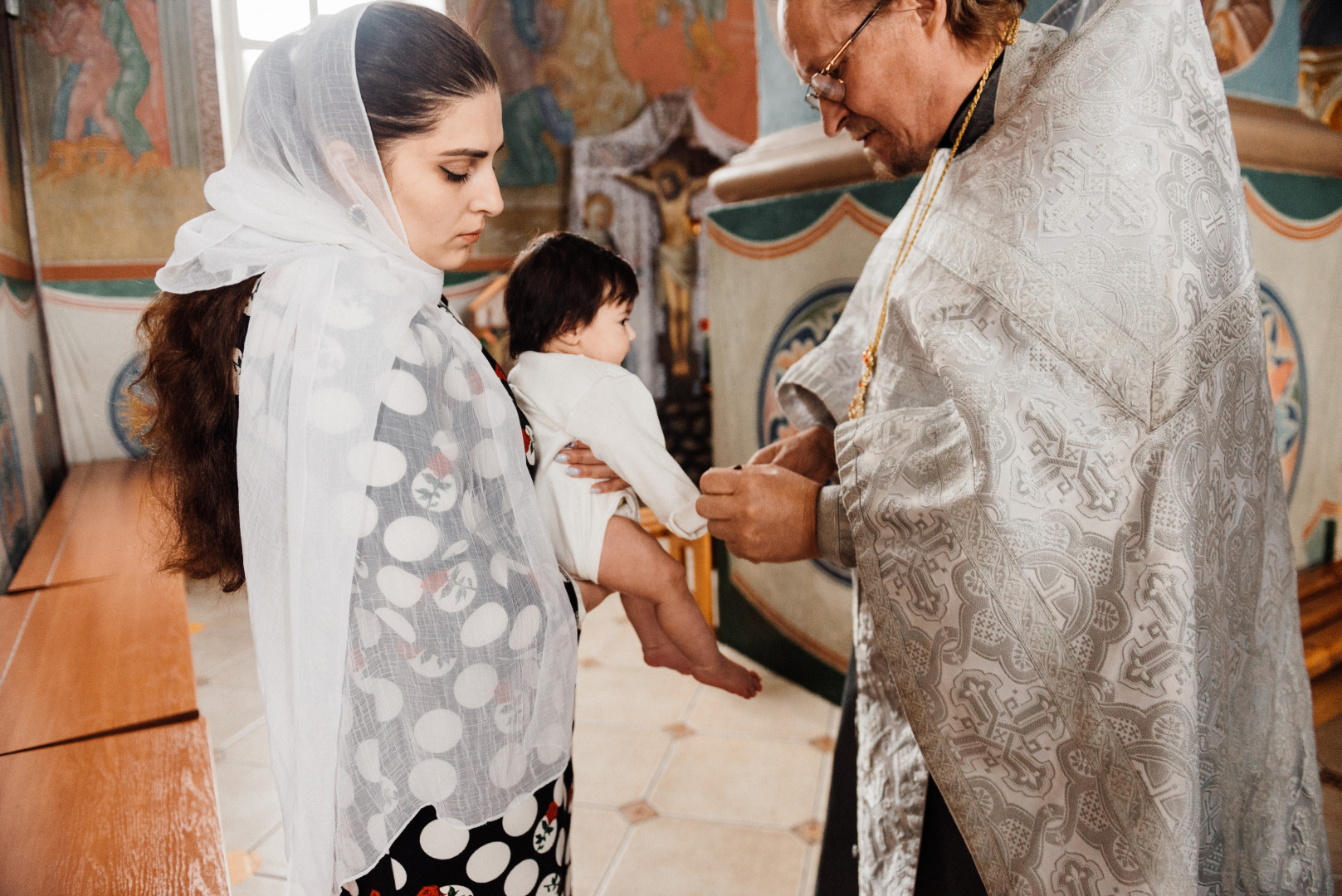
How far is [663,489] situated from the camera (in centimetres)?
139

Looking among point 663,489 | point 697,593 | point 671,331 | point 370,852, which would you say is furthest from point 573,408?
point 671,331

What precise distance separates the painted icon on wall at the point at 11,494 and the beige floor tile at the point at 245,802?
1.42 m

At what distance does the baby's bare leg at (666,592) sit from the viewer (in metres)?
1.30

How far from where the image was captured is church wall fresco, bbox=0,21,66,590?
12.4 ft

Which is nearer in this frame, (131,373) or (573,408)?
(573,408)

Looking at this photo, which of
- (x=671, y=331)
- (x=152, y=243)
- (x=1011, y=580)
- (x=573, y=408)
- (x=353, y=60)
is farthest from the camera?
(x=671, y=331)

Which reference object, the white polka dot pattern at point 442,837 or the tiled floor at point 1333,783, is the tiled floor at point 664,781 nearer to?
the tiled floor at point 1333,783

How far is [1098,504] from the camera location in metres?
1.05

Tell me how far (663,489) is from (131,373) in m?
5.81

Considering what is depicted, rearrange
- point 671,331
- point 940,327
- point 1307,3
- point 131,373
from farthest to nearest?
point 671,331 → point 131,373 → point 1307,3 → point 940,327

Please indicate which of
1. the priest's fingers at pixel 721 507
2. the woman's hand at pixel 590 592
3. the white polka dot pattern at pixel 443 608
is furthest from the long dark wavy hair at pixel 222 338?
the priest's fingers at pixel 721 507

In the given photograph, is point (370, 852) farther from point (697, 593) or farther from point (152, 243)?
point (152, 243)

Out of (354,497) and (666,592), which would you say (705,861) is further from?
(354,497)

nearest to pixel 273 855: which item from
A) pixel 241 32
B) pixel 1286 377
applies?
pixel 1286 377
